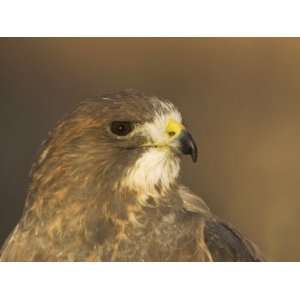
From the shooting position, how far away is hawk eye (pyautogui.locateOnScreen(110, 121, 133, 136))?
2264 millimetres

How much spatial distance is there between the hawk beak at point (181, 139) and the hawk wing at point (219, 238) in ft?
0.73

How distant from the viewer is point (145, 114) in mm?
2252

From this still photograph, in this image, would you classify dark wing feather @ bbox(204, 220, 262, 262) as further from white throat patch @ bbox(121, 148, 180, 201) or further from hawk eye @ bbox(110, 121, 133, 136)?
hawk eye @ bbox(110, 121, 133, 136)

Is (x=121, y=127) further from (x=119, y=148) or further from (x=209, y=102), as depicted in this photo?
(x=209, y=102)

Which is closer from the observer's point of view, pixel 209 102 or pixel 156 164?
pixel 156 164

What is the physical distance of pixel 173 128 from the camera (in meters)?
2.22

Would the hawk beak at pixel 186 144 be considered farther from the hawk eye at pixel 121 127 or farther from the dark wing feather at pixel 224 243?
the dark wing feather at pixel 224 243

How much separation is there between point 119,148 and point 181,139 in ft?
0.77

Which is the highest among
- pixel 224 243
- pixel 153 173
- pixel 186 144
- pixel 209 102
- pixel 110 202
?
pixel 209 102

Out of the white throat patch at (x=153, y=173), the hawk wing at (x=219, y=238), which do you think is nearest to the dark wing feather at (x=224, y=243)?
the hawk wing at (x=219, y=238)

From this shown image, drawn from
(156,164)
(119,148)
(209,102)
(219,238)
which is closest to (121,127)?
(119,148)
